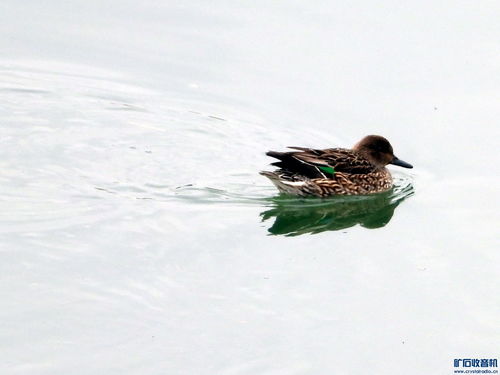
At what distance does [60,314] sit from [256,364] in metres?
1.72

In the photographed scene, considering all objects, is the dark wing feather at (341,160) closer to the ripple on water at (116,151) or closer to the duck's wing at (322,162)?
the duck's wing at (322,162)

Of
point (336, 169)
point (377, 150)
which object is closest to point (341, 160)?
point (336, 169)

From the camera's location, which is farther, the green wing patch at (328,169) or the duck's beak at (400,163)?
the duck's beak at (400,163)

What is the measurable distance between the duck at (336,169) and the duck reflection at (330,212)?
110 mm

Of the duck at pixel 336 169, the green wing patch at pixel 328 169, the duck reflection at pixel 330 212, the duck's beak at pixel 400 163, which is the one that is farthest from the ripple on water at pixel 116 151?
the green wing patch at pixel 328 169

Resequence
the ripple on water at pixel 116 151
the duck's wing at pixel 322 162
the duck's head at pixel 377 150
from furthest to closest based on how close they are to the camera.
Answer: the duck's head at pixel 377 150, the duck's wing at pixel 322 162, the ripple on water at pixel 116 151

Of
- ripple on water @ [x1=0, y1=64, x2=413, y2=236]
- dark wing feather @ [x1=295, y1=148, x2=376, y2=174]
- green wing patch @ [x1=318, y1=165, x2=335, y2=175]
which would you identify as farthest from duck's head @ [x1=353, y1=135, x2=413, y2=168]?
green wing patch @ [x1=318, y1=165, x2=335, y2=175]

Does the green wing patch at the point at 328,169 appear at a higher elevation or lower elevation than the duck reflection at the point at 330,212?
higher

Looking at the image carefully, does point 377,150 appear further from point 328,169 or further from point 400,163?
point 328,169

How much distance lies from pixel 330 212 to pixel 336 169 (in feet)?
2.11

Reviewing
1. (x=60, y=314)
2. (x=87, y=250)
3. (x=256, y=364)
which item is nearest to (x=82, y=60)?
(x=87, y=250)

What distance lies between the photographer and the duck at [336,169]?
12961mm

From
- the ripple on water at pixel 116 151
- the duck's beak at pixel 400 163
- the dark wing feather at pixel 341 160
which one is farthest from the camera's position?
the duck's beak at pixel 400 163

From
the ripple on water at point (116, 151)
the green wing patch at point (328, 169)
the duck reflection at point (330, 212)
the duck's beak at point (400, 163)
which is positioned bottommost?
the duck reflection at point (330, 212)
